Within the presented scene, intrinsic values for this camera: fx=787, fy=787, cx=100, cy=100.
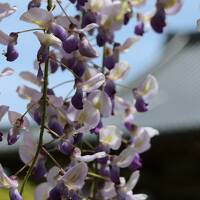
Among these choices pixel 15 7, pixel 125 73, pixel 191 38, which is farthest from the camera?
pixel 191 38

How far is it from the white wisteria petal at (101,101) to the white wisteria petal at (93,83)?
0.04 m

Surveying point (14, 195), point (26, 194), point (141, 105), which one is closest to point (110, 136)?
point (141, 105)

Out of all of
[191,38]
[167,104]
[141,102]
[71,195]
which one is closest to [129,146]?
[141,102]

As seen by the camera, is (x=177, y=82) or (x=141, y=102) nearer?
(x=141, y=102)

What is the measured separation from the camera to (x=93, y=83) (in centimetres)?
121

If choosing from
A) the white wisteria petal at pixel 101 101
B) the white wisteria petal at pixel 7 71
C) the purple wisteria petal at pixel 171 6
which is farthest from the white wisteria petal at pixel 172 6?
the white wisteria petal at pixel 7 71

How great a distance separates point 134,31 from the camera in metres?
1.50

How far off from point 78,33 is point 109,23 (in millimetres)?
197

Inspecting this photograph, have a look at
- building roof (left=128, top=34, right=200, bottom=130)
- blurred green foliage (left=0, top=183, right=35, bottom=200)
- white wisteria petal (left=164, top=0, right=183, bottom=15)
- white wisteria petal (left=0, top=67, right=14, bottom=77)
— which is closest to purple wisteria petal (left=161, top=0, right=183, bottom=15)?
white wisteria petal (left=164, top=0, right=183, bottom=15)

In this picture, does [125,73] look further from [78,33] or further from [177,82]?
[177,82]

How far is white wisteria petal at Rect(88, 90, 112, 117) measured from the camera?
127 centimetres

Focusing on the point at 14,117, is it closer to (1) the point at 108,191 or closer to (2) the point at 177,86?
(1) the point at 108,191

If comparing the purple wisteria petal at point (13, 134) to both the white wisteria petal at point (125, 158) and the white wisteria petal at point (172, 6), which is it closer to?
the white wisteria petal at point (125, 158)

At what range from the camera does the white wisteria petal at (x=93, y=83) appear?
3.96 feet
